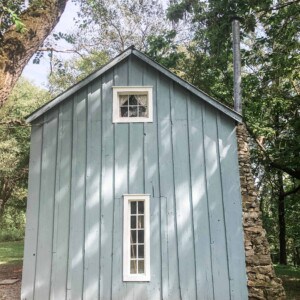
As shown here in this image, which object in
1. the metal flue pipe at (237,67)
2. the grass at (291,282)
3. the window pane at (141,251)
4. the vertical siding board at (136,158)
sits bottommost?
the grass at (291,282)

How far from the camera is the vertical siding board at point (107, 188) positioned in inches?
299

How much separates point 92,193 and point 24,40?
3.65 meters

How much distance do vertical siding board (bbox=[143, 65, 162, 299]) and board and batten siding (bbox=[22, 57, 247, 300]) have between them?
0.02 metres

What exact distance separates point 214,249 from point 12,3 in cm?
717

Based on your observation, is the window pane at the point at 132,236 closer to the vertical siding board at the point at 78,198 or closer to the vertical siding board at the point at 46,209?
the vertical siding board at the point at 78,198

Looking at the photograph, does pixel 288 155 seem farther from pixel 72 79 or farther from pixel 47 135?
pixel 72 79

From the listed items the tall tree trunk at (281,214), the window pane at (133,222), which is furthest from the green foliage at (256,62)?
the window pane at (133,222)

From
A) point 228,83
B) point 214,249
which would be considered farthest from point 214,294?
point 228,83

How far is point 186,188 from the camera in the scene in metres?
8.01

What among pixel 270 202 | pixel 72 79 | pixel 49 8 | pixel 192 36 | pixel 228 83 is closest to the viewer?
pixel 49 8

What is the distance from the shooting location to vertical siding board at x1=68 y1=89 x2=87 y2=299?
300 inches

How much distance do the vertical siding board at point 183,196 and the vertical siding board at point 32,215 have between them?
3322 mm

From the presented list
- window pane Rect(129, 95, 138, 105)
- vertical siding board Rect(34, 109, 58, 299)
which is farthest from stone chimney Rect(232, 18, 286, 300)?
vertical siding board Rect(34, 109, 58, 299)

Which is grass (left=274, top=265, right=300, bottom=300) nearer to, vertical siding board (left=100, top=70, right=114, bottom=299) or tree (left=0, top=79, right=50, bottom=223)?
vertical siding board (left=100, top=70, right=114, bottom=299)
